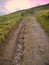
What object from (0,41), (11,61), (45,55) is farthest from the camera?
(0,41)

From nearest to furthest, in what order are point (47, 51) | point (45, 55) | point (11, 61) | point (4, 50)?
1. point (11, 61)
2. point (45, 55)
3. point (47, 51)
4. point (4, 50)

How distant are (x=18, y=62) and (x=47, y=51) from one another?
552 cm

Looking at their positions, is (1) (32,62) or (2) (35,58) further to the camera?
(2) (35,58)

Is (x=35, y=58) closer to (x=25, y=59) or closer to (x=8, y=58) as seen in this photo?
(x=25, y=59)

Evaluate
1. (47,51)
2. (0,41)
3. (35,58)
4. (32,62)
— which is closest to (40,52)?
(47,51)

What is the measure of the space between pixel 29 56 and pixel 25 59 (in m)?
1.25

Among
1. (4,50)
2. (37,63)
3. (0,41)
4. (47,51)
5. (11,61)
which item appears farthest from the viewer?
(0,41)

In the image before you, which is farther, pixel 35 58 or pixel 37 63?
pixel 35 58

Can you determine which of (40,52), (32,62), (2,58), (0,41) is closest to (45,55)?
(40,52)

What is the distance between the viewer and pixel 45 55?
2466 cm

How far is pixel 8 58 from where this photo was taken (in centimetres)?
2483

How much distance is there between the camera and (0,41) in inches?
1431

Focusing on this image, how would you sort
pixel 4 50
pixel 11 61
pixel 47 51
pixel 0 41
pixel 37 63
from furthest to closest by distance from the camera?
pixel 0 41, pixel 4 50, pixel 47 51, pixel 11 61, pixel 37 63

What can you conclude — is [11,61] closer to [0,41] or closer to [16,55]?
[16,55]
